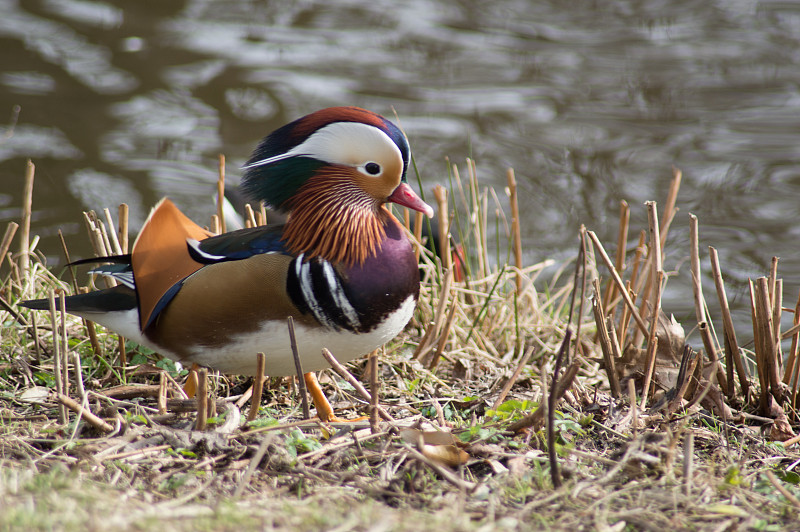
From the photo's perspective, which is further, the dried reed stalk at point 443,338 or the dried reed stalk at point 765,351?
the dried reed stalk at point 443,338

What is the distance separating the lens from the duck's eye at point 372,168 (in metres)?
2.79

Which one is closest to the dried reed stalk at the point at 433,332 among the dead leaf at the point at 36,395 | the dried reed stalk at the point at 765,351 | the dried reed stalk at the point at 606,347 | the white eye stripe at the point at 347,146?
→ the dried reed stalk at the point at 606,347

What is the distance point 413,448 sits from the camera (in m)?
2.25

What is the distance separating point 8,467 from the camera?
209cm

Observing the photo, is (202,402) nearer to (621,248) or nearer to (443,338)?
(443,338)

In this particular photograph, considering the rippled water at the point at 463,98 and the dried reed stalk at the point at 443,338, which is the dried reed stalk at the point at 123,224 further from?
the rippled water at the point at 463,98

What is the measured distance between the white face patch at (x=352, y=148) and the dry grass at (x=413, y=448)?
69 centimetres

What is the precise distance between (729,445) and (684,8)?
7149 mm

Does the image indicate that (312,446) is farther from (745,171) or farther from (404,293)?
(745,171)

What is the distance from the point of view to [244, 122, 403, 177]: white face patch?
2717 millimetres

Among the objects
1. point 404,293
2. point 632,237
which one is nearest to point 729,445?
point 404,293

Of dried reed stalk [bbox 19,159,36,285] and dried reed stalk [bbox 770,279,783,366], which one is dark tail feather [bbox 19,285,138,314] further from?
dried reed stalk [bbox 770,279,783,366]

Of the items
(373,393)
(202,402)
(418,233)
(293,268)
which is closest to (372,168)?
(293,268)

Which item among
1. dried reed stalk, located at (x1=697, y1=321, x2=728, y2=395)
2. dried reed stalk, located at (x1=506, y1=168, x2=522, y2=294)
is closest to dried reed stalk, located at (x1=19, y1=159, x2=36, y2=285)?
dried reed stalk, located at (x1=506, y1=168, x2=522, y2=294)
